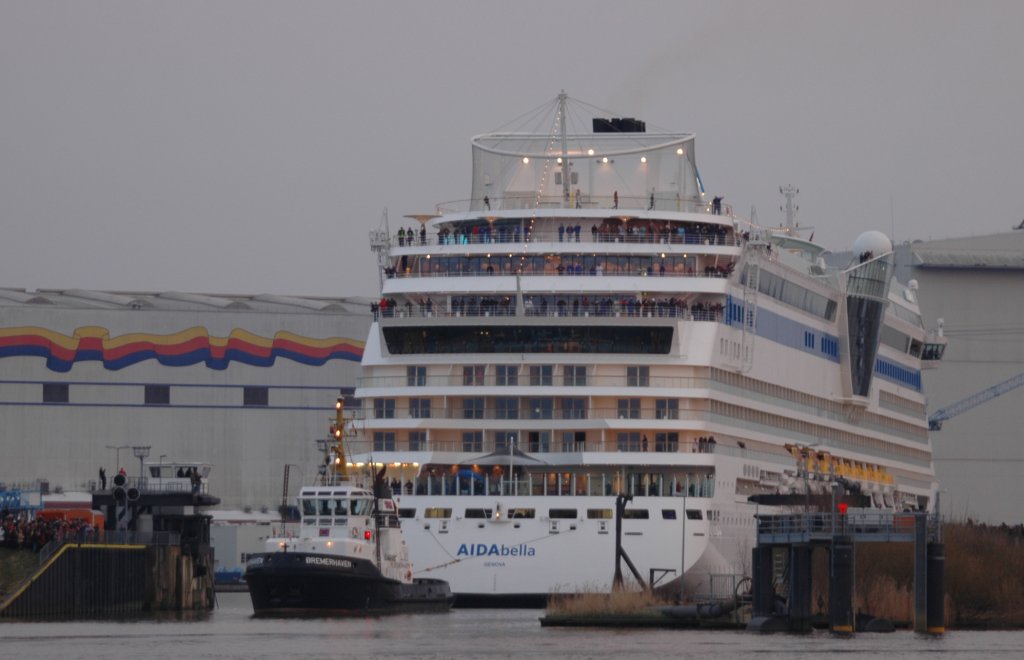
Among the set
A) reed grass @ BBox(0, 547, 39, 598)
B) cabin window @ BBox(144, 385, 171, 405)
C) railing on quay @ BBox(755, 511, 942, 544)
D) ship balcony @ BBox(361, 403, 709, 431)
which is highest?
cabin window @ BBox(144, 385, 171, 405)

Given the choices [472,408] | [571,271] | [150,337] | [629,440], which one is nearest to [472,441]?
[472,408]

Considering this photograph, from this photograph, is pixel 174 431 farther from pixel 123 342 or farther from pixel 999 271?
pixel 999 271

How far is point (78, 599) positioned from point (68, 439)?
167ft

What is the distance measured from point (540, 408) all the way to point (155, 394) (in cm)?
5396

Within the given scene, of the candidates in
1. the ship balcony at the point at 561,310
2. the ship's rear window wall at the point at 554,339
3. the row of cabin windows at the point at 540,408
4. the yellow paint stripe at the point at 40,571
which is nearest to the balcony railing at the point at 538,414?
the row of cabin windows at the point at 540,408

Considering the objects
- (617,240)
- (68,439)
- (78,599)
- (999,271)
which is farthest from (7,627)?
(999,271)

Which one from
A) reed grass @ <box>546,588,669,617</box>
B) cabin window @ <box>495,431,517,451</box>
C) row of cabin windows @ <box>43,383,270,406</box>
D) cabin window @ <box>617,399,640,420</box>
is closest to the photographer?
reed grass @ <box>546,588,669,617</box>

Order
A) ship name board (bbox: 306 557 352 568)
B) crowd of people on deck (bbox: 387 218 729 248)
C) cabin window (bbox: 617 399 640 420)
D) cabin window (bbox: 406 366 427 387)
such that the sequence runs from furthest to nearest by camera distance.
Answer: crowd of people on deck (bbox: 387 218 729 248)
cabin window (bbox: 406 366 427 387)
cabin window (bbox: 617 399 640 420)
ship name board (bbox: 306 557 352 568)

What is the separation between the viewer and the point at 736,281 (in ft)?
282

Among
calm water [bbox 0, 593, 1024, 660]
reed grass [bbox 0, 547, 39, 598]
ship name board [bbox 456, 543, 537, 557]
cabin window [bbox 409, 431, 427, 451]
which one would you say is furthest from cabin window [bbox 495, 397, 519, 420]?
reed grass [bbox 0, 547, 39, 598]

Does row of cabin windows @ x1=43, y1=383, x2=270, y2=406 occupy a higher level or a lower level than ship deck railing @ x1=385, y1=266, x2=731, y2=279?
lower

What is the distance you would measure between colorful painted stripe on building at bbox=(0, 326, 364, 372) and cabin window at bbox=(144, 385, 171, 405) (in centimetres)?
147

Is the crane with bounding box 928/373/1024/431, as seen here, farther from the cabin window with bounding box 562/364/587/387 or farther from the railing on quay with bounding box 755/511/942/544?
the railing on quay with bounding box 755/511/942/544

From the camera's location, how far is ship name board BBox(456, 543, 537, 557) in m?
76.9
